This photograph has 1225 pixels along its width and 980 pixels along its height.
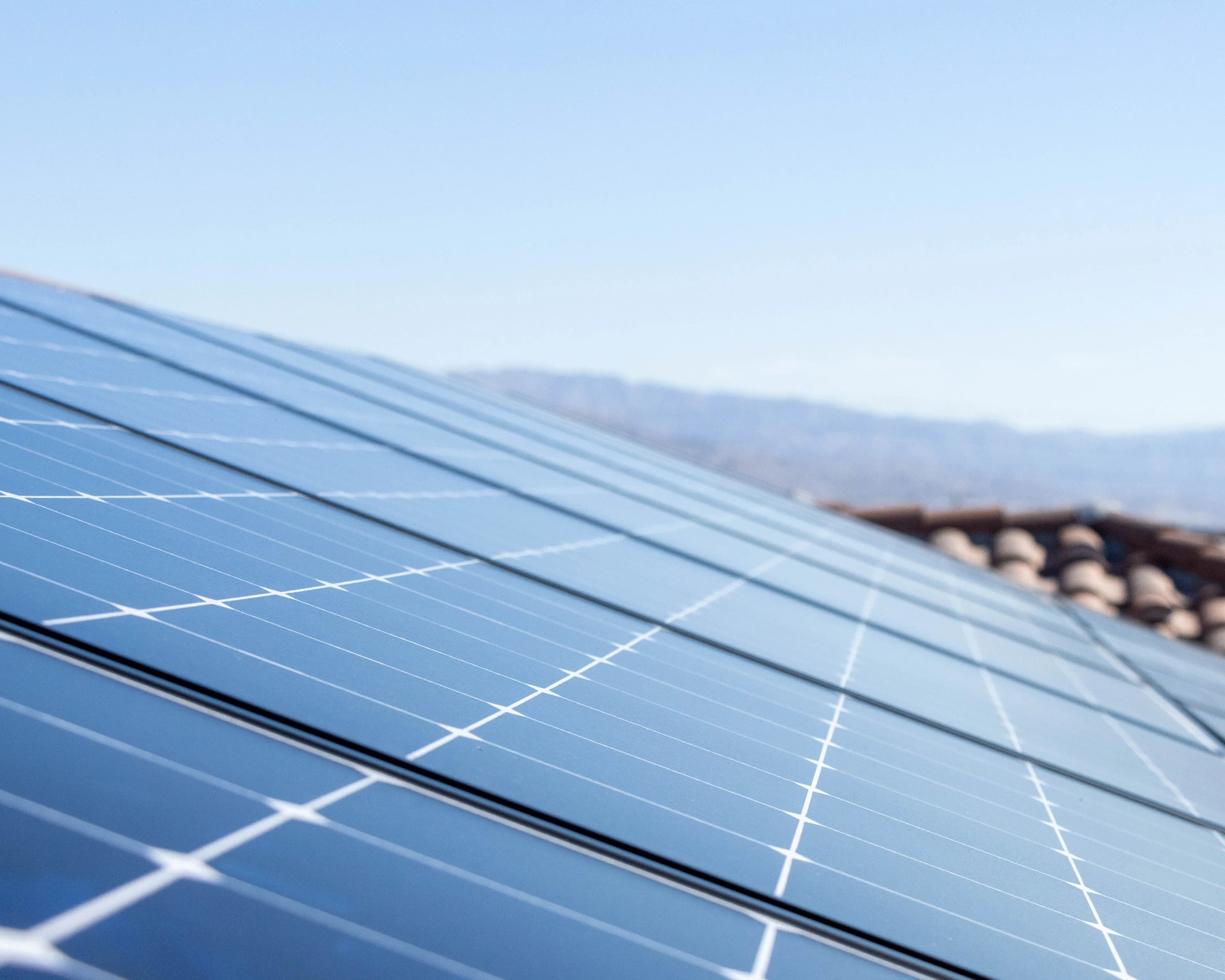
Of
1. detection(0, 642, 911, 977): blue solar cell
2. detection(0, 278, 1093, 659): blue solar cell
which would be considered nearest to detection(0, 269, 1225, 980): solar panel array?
detection(0, 642, 911, 977): blue solar cell

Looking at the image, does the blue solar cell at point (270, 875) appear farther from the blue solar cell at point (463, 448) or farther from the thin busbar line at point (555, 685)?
the blue solar cell at point (463, 448)

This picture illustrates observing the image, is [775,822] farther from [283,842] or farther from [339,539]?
[339,539]

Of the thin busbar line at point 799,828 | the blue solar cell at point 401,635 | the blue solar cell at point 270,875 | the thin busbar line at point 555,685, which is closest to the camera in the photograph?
the blue solar cell at point 270,875

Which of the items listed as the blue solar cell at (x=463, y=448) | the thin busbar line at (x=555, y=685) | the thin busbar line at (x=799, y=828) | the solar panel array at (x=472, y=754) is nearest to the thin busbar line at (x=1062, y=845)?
the solar panel array at (x=472, y=754)

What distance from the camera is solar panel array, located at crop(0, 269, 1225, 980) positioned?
155 cm

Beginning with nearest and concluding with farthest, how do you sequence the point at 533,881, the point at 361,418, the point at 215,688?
the point at 533,881
the point at 215,688
the point at 361,418

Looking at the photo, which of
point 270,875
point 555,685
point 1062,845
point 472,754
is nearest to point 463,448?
point 555,685

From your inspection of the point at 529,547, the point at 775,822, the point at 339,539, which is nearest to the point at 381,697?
the point at 775,822

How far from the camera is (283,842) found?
5.37ft

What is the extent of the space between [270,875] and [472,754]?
0.82 metres

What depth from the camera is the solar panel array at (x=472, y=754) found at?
5.07 ft

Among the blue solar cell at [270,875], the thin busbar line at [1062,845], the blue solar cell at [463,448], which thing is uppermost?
the blue solar cell at [463,448]

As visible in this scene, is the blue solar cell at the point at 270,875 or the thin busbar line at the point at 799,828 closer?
the blue solar cell at the point at 270,875

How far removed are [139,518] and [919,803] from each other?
91.2 inches
